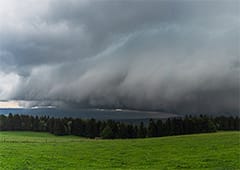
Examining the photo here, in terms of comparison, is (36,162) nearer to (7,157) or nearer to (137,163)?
(7,157)

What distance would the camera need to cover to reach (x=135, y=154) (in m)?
19.6

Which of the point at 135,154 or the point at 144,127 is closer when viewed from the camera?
the point at 135,154

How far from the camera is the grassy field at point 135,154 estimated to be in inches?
661

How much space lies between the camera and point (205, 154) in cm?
1994

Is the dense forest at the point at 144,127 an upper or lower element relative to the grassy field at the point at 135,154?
upper

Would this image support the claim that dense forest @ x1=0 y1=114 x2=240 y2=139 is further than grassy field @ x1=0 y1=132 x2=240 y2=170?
Yes

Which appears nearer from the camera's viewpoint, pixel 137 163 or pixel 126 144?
pixel 137 163

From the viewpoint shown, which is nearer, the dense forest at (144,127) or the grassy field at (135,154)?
the grassy field at (135,154)

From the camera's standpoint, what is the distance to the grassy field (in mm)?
16781

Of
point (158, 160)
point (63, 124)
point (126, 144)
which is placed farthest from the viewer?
point (63, 124)

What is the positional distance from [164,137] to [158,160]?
5792mm

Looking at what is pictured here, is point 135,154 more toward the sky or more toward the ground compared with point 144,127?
more toward the ground

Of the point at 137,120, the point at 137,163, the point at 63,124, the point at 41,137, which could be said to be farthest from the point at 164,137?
the point at 41,137

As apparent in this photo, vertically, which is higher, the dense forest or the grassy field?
the dense forest
